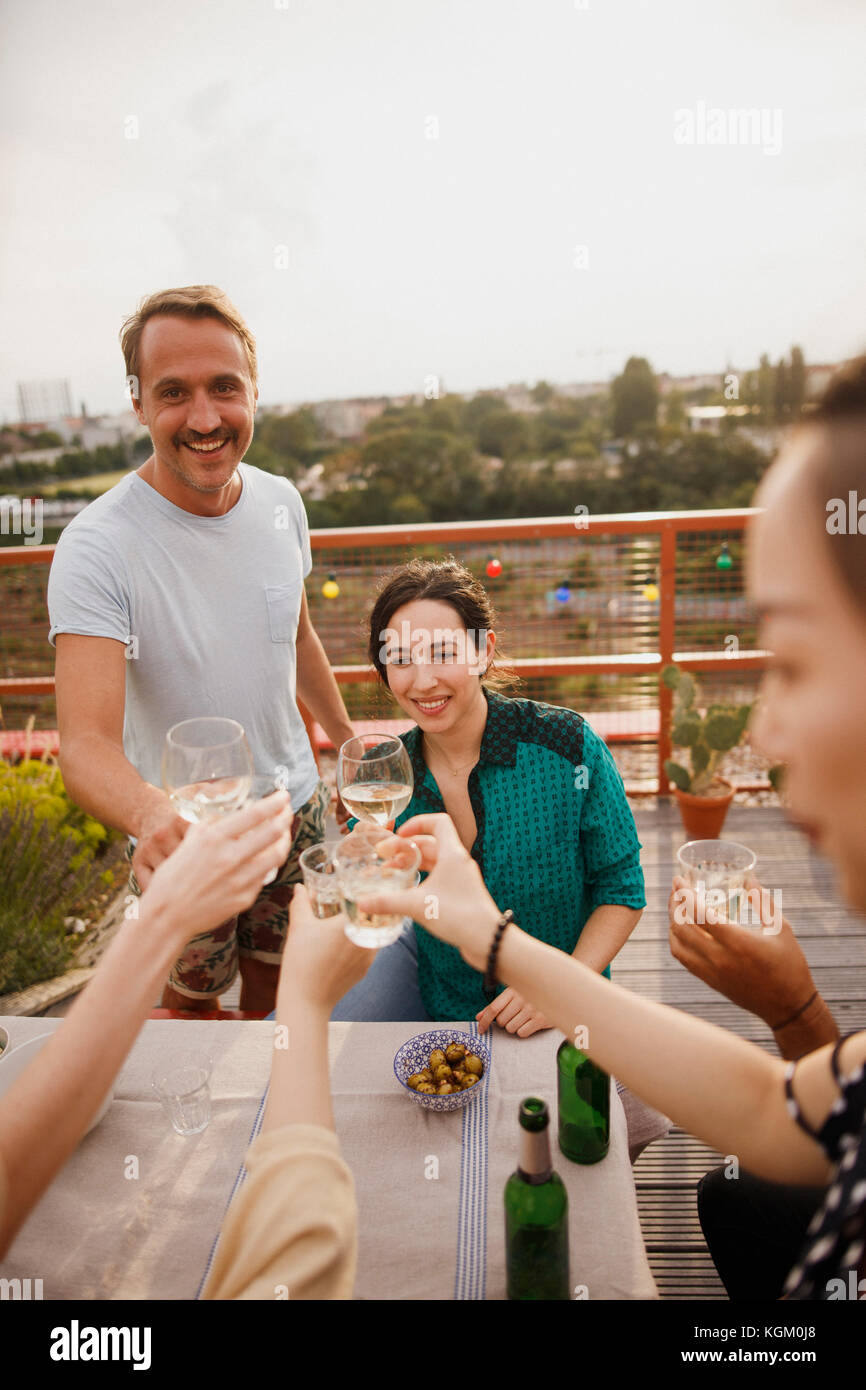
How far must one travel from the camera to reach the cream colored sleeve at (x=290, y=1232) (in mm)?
917

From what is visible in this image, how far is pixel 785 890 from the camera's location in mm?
3805

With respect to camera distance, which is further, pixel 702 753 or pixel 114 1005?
pixel 702 753

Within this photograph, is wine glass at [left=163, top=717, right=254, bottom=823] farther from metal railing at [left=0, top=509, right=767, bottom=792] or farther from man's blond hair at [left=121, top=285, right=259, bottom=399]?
metal railing at [left=0, top=509, right=767, bottom=792]

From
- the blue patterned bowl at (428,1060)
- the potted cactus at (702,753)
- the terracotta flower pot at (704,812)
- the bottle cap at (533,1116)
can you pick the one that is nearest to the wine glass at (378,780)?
the blue patterned bowl at (428,1060)

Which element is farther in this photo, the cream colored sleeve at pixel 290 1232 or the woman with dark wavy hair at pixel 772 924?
the cream colored sleeve at pixel 290 1232

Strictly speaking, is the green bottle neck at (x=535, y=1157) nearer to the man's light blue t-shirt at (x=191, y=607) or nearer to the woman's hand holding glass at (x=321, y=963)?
the woman's hand holding glass at (x=321, y=963)

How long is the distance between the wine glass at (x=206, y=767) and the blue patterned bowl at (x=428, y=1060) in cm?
61

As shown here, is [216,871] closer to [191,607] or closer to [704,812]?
[191,607]

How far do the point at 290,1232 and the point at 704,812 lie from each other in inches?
143

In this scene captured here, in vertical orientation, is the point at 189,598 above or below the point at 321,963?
above

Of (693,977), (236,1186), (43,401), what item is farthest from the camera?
(43,401)

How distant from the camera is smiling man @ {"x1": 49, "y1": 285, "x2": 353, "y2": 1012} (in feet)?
6.84

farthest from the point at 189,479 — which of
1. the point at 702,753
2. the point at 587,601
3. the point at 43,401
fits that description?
the point at 43,401

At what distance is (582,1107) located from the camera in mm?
1393
